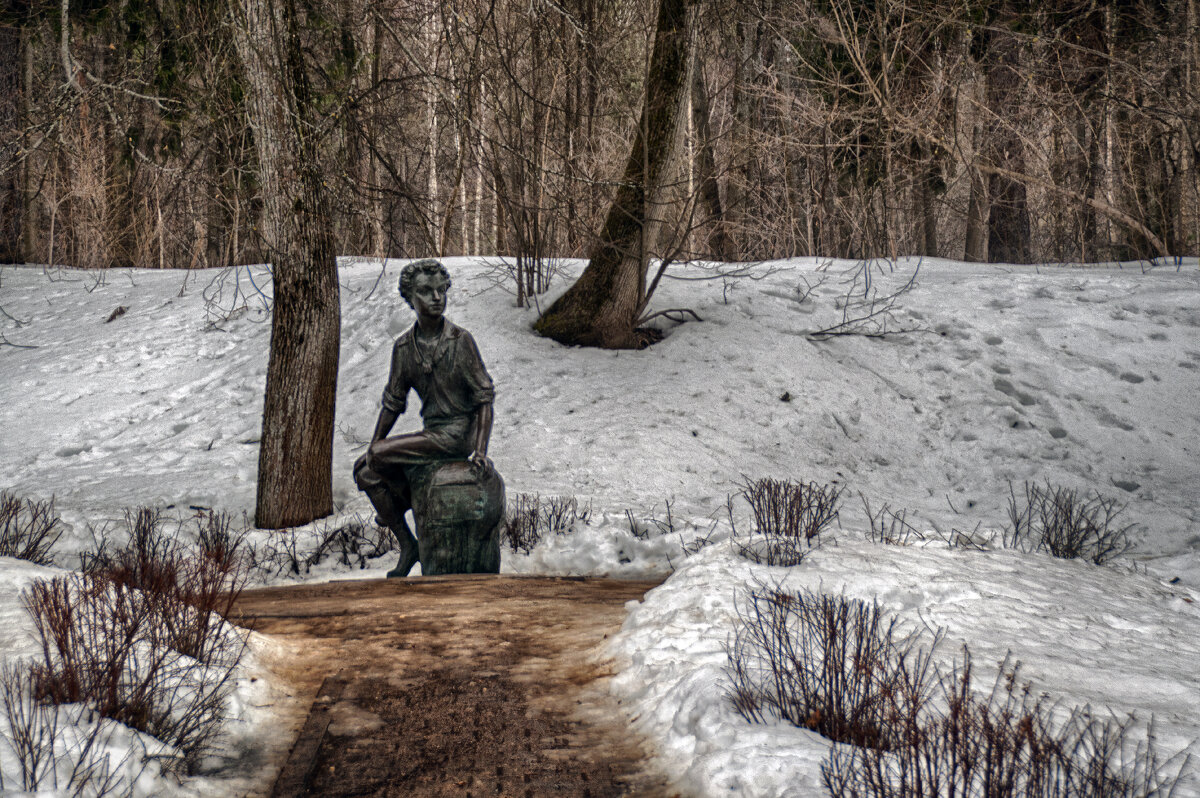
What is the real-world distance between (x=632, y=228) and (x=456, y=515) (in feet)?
20.7

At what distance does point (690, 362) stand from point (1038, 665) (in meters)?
8.10

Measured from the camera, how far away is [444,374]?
6.14 metres

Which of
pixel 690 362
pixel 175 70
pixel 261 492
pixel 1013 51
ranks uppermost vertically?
pixel 1013 51

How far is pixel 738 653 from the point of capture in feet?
11.1

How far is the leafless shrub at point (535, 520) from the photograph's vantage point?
7.30m

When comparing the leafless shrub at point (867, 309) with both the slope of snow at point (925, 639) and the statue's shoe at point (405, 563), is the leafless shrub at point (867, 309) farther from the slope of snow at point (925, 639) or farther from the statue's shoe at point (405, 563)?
the statue's shoe at point (405, 563)

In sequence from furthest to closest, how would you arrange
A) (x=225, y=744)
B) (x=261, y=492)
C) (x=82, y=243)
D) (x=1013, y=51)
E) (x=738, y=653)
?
(x=82, y=243) → (x=1013, y=51) → (x=261, y=492) → (x=738, y=653) → (x=225, y=744)

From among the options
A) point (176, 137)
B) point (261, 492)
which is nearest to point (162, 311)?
point (176, 137)

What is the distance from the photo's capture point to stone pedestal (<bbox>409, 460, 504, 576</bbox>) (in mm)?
6059

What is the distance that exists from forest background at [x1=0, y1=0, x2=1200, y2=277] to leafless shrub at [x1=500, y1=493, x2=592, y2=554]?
2702 mm

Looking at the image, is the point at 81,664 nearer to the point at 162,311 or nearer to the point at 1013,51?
the point at 162,311

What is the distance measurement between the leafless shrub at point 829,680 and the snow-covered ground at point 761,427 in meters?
0.21

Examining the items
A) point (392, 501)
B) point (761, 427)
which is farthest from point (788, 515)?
point (761, 427)

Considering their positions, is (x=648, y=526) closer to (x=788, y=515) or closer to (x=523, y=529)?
(x=523, y=529)
